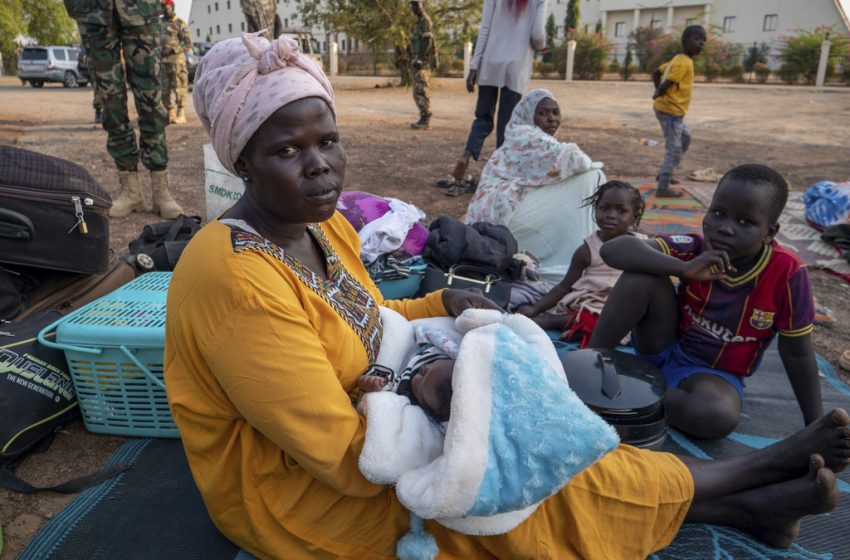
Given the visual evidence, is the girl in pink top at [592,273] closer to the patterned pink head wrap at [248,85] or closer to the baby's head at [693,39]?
the patterned pink head wrap at [248,85]

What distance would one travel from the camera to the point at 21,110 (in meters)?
12.8

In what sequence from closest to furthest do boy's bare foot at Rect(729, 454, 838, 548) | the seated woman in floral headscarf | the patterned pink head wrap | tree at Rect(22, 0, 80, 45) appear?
the patterned pink head wrap < boy's bare foot at Rect(729, 454, 838, 548) < the seated woman in floral headscarf < tree at Rect(22, 0, 80, 45)

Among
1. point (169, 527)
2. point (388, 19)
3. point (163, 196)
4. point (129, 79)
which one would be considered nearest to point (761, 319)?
point (169, 527)

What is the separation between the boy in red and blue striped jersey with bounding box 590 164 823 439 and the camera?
2.03m

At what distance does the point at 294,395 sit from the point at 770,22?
37.6 m

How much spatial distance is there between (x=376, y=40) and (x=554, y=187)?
17943 mm

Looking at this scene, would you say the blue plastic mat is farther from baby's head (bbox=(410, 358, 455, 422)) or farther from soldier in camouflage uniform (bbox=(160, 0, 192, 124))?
soldier in camouflage uniform (bbox=(160, 0, 192, 124))

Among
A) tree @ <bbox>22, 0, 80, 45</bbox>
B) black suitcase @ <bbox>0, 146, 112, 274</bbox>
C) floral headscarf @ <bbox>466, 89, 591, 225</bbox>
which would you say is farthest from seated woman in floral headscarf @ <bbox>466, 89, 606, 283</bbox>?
tree @ <bbox>22, 0, 80, 45</bbox>

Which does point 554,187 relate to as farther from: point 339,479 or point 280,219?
point 339,479

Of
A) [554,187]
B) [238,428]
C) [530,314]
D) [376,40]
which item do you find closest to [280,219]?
[238,428]

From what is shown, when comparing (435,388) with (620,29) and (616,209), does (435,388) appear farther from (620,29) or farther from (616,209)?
(620,29)

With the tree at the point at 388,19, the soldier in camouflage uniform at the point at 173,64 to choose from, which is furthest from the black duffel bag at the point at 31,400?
the tree at the point at 388,19

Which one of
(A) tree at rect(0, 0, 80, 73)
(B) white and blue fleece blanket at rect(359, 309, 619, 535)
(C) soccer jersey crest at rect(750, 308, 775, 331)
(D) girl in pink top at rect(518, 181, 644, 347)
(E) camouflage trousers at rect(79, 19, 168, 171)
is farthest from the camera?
(A) tree at rect(0, 0, 80, 73)

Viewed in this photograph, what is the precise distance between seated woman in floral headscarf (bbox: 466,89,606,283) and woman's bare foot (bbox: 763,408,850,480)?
223cm
